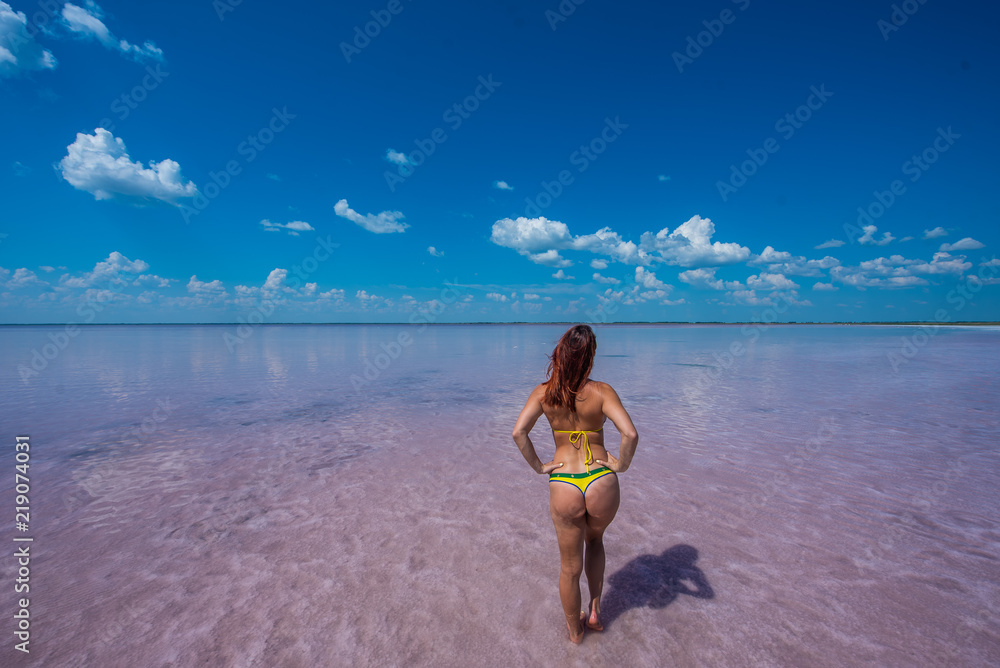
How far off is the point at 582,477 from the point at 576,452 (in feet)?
0.64

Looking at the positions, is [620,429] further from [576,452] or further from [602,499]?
[602,499]

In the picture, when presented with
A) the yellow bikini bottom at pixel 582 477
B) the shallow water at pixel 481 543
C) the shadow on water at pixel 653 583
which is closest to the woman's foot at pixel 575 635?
the shallow water at pixel 481 543

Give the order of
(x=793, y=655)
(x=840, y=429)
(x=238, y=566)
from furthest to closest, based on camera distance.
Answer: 1. (x=840, y=429)
2. (x=238, y=566)
3. (x=793, y=655)

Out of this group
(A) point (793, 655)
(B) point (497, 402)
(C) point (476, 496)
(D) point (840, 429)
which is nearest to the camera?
(A) point (793, 655)

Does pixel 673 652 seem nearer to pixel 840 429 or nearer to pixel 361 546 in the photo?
pixel 361 546

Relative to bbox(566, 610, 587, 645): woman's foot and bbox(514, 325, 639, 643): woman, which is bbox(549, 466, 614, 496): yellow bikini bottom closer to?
bbox(514, 325, 639, 643): woman

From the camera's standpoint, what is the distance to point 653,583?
422 cm

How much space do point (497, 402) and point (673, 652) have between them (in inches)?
382

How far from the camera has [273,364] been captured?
22781 mm

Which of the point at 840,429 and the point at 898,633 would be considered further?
the point at 840,429

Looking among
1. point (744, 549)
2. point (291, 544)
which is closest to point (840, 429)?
point (744, 549)

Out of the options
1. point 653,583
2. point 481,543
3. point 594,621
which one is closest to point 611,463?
point 594,621

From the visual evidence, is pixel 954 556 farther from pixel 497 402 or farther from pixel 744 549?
pixel 497 402

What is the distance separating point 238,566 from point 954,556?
7985 mm
